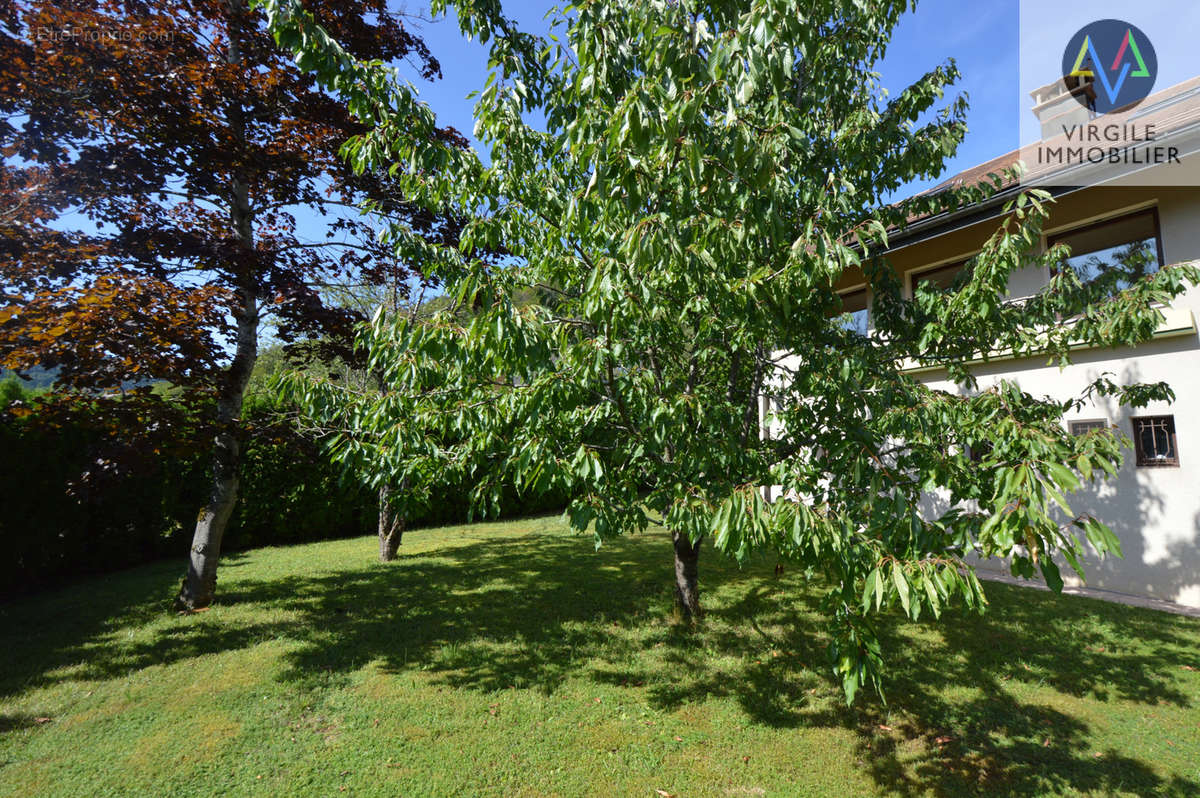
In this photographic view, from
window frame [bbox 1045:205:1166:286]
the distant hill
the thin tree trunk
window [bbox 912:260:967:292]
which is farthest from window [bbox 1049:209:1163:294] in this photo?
the distant hill

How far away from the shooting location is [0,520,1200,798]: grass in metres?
3.42

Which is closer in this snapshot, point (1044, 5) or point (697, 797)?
point (697, 797)

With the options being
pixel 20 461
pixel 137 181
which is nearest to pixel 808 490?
pixel 137 181

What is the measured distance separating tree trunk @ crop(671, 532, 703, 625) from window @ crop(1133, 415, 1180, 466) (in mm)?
6199

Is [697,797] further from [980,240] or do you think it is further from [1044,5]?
[980,240]

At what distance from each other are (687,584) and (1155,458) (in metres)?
6.42

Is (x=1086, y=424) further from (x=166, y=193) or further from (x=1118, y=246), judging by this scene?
(x=166, y=193)

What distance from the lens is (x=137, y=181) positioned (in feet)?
16.8

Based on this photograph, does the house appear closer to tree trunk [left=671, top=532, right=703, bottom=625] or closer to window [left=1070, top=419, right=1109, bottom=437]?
window [left=1070, top=419, right=1109, bottom=437]

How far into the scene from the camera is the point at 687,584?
19.7ft

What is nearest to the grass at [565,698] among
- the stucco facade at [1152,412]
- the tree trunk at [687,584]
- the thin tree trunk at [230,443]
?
the tree trunk at [687,584]

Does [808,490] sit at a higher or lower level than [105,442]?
lower

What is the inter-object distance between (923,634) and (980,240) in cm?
625

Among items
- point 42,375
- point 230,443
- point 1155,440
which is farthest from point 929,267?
point 42,375
